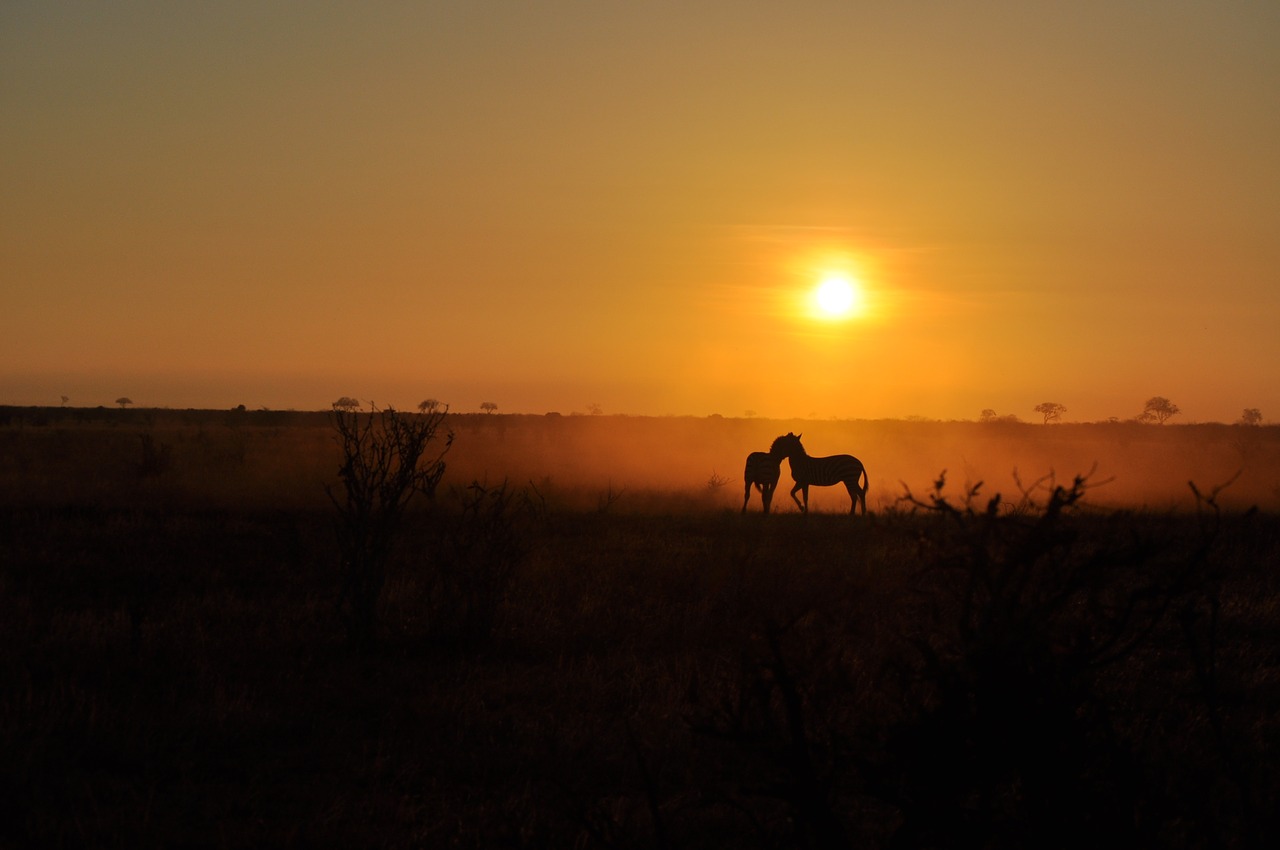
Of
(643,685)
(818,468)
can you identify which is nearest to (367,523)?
(643,685)

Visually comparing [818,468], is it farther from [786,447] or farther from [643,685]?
[643,685]

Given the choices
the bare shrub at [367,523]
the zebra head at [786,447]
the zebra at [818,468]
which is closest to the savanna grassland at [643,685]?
the bare shrub at [367,523]

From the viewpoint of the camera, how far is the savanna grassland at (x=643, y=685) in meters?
3.41

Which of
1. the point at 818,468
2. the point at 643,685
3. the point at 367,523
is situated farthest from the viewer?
the point at 818,468

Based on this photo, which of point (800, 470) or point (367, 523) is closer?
point (367, 523)

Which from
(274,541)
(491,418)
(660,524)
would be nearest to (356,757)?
(274,541)

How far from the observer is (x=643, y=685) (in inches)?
314

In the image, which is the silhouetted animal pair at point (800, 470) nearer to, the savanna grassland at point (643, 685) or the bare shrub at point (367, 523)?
the savanna grassland at point (643, 685)

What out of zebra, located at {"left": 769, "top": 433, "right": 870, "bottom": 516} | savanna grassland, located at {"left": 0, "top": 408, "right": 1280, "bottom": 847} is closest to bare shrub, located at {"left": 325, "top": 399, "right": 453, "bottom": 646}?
savanna grassland, located at {"left": 0, "top": 408, "right": 1280, "bottom": 847}

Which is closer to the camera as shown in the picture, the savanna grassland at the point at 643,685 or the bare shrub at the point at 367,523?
the savanna grassland at the point at 643,685

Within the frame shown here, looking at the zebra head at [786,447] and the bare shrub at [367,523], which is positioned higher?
the zebra head at [786,447]

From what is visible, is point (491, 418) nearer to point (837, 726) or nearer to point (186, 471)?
point (186, 471)

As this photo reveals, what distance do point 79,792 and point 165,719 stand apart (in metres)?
1.24

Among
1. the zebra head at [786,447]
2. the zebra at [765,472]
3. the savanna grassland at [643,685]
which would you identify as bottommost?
the savanna grassland at [643,685]
